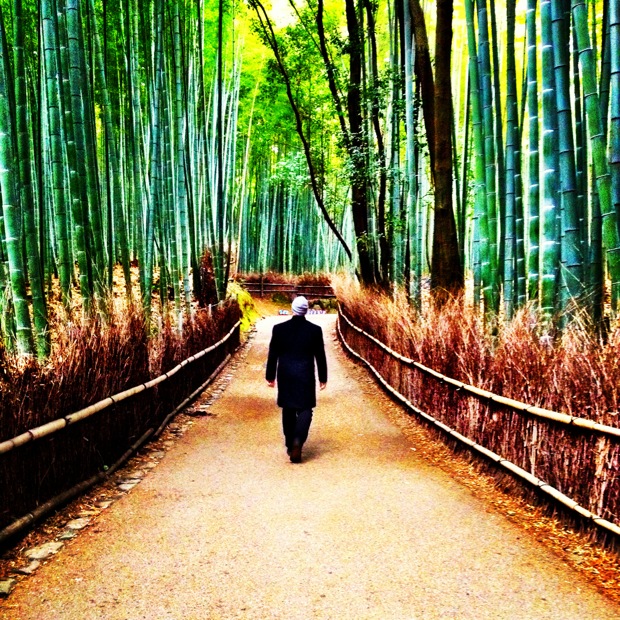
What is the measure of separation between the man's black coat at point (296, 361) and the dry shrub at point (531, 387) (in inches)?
33.2

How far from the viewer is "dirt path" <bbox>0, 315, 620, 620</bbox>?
6.22ft

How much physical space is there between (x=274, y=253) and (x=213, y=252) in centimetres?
996

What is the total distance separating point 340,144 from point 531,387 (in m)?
6.80

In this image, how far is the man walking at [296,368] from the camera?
377cm

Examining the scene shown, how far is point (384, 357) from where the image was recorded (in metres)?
6.16

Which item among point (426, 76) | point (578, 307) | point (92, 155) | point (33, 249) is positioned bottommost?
point (578, 307)

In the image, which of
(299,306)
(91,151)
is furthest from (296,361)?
(91,151)

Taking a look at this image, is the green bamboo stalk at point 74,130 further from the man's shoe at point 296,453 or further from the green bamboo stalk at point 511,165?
the green bamboo stalk at point 511,165

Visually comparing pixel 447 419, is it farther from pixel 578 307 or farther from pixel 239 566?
pixel 239 566

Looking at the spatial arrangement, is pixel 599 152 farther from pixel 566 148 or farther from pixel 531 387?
pixel 531 387

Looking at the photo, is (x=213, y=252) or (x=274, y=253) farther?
(x=274, y=253)

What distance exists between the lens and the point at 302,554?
90.4 inches

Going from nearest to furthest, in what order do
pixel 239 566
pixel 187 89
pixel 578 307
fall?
pixel 239 566 → pixel 578 307 → pixel 187 89

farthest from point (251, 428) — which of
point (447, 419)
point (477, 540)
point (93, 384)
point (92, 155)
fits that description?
point (477, 540)
